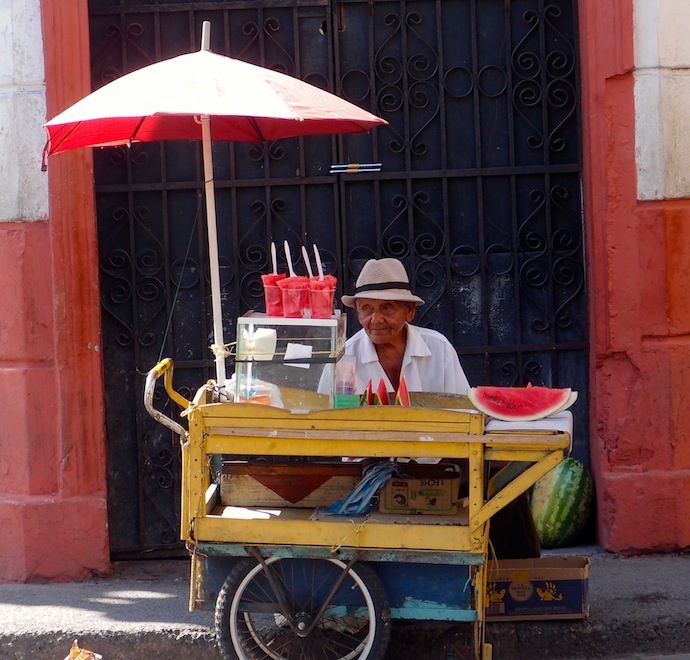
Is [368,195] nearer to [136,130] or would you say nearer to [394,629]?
[136,130]

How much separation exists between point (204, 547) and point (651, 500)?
275cm

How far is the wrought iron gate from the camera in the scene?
6.18 m

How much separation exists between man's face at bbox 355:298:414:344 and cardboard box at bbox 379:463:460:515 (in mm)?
831

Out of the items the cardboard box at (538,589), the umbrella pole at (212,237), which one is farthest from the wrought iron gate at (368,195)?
the cardboard box at (538,589)

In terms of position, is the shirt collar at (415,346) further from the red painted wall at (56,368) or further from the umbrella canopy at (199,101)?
the red painted wall at (56,368)

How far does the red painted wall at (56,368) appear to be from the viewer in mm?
5805

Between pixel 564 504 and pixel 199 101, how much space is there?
324 centimetres

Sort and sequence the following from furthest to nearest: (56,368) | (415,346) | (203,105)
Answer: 1. (56,368)
2. (415,346)
3. (203,105)

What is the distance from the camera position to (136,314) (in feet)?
20.3

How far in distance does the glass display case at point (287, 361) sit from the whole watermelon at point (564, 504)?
220cm

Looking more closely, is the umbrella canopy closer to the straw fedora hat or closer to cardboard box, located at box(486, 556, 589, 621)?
the straw fedora hat

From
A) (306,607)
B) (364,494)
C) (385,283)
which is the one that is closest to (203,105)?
(385,283)

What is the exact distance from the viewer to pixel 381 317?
5031 millimetres

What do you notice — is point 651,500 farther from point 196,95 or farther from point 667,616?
point 196,95
